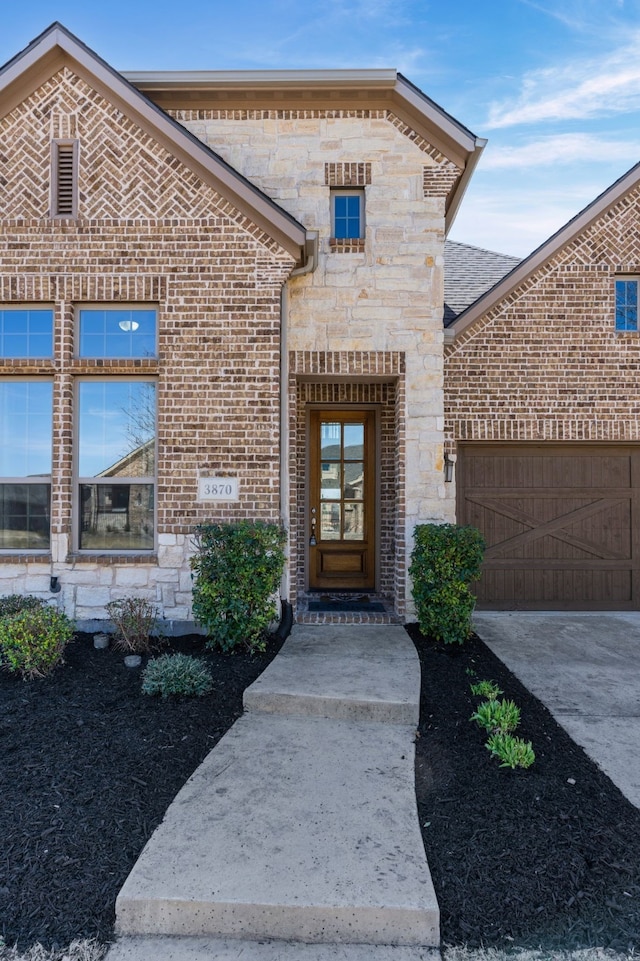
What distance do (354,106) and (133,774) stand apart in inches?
290

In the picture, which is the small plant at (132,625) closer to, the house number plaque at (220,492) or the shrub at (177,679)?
the shrub at (177,679)

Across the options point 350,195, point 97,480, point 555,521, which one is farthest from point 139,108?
point 555,521

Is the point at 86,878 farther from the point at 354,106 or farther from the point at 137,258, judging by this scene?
the point at 354,106

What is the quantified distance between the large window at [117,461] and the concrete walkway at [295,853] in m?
3.00

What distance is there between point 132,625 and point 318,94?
653 cm

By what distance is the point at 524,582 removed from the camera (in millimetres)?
7562

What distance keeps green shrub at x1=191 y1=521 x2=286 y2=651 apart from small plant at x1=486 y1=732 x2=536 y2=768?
2439mm

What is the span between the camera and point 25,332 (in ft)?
20.2

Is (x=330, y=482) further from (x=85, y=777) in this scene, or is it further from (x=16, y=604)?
(x=85, y=777)

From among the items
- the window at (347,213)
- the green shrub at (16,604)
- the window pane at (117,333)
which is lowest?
the green shrub at (16,604)

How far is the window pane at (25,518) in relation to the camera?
20.2ft

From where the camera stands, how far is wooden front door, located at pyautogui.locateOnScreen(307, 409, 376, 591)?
25.7ft

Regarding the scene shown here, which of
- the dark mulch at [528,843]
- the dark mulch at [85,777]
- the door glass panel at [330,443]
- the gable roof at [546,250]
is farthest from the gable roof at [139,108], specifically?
the dark mulch at [528,843]

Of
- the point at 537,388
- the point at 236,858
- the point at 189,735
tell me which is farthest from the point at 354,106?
the point at 236,858
